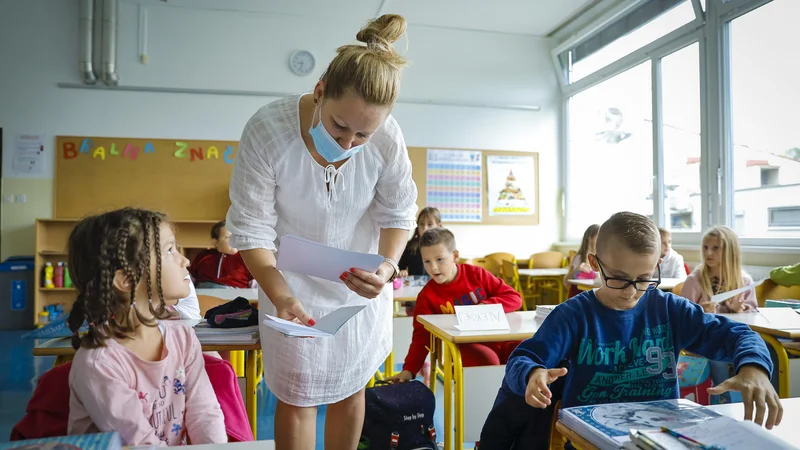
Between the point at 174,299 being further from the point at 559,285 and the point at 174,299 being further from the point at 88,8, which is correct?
the point at 88,8

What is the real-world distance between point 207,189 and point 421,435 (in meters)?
4.44

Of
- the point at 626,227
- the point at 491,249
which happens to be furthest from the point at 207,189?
the point at 626,227

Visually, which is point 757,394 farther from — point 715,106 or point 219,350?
point 715,106

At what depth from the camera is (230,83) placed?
5973 millimetres

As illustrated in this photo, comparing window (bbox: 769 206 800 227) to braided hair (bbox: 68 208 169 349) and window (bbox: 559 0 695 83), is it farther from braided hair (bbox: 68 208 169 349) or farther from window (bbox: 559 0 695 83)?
braided hair (bbox: 68 208 169 349)

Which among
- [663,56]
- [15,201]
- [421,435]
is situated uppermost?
[663,56]

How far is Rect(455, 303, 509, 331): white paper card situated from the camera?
200 cm

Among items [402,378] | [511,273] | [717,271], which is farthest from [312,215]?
[511,273]

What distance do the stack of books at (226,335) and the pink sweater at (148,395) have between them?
0.60 meters

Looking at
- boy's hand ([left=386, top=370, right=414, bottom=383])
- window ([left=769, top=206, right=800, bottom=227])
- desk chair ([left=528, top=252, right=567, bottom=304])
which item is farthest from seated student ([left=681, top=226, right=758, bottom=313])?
desk chair ([left=528, top=252, right=567, bottom=304])

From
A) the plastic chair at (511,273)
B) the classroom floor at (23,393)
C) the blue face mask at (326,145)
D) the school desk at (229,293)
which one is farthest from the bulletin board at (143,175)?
the blue face mask at (326,145)

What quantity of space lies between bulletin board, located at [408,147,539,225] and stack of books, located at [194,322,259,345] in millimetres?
4426

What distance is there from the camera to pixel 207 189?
579cm

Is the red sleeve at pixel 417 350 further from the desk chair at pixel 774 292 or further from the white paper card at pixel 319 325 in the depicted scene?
the desk chair at pixel 774 292
